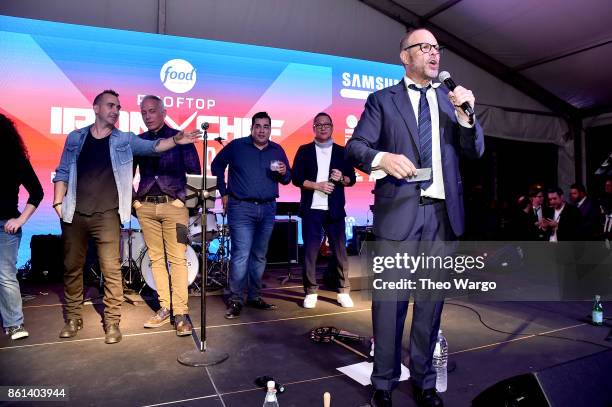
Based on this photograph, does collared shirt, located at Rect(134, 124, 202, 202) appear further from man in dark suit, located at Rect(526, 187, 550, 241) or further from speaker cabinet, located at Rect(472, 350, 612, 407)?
man in dark suit, located at Rect(526, 187, 550, 241)

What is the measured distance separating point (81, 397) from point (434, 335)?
2.00 meters

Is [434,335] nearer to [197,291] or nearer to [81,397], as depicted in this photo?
[81,397]

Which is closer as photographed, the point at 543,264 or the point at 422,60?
the point at 422,60

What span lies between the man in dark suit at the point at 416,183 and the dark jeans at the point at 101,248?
2.16 meters

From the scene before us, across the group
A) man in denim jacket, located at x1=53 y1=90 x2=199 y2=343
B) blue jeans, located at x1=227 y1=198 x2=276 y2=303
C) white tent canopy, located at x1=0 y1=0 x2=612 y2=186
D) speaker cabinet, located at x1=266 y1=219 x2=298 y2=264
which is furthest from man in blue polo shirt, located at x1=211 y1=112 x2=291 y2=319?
white tent canopy, located at x1=0 y1=0 x2=612 y2=186

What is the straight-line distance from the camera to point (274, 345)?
3123 millimetres

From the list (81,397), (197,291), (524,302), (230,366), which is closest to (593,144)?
(524,302)

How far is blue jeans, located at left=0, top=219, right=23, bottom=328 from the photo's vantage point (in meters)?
3.12

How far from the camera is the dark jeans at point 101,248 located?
3.13m

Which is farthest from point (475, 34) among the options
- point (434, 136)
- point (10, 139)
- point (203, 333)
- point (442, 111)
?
point (10, 139)

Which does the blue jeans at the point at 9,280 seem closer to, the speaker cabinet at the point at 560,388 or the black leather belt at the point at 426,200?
the black leather belt at the point at 426,200

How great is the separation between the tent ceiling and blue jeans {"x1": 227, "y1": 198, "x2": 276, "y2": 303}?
21.3 feet

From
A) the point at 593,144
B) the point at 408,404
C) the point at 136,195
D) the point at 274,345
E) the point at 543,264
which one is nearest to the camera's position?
the point at 408,404

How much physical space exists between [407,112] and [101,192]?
2.42 m
